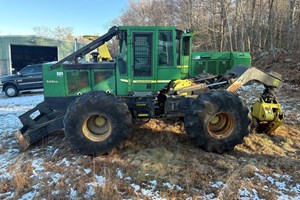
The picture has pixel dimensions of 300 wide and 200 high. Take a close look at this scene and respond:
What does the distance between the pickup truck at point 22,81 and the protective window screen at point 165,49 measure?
11440mm

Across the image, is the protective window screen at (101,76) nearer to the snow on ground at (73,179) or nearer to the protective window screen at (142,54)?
the protective window screen at (142,54)

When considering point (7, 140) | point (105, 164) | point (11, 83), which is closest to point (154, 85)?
point (105, 164)

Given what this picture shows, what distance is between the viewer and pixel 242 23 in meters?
19.1

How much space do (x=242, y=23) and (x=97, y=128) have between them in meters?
17.0

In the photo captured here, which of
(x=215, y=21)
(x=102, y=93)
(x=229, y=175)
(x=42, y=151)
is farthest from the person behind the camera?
(x=215, y=21)

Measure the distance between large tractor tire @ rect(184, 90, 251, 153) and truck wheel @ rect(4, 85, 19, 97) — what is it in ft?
42.5

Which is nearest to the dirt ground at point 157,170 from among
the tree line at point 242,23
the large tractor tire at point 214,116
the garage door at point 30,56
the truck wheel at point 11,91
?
the large tractor tire at point 214,116

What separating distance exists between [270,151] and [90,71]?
417cm

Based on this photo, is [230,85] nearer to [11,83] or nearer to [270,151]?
[270,151]

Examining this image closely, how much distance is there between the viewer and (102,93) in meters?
5.03

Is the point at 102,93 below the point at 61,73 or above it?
below

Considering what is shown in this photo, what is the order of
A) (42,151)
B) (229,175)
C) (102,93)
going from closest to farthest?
(229,175) < (102,93) < (42,151)

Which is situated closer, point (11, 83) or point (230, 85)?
point (230, 85)

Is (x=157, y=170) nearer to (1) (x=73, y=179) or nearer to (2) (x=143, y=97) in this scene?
(1) (x=73, y=179)
